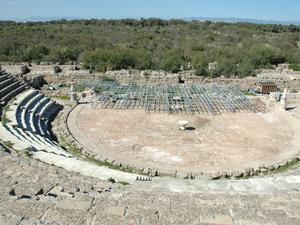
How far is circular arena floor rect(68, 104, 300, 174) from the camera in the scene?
1581 cm

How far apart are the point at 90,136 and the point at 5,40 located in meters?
37.4

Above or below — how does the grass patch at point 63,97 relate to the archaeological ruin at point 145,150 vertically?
below

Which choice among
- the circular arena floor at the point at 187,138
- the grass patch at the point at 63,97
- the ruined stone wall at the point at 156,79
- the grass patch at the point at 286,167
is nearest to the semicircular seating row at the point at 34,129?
the circular arena floor at the point at 187,138

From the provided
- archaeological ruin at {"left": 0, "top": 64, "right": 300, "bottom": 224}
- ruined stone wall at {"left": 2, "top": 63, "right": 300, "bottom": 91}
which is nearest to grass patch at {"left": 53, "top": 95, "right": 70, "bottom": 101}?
archaeological ruin at {"left": 0, "top": 64, "right": 300, "bottom": 224}

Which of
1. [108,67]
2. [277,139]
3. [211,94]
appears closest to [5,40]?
[108,67]

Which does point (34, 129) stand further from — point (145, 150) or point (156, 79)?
point (156, 79)

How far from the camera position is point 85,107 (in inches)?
939

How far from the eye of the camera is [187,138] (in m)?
18.4

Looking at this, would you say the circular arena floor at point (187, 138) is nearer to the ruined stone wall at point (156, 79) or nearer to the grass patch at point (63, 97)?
the grass patch at point (63, 97)

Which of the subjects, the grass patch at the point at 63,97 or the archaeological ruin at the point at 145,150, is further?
the grass patch at the point at 63,97

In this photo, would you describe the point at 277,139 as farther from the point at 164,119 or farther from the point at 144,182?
the point at 144,182

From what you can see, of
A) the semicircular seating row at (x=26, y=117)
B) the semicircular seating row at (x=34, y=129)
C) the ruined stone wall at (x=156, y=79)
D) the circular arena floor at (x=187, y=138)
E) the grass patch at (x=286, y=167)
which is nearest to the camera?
the semicircular seating row at (x=34, y=129)

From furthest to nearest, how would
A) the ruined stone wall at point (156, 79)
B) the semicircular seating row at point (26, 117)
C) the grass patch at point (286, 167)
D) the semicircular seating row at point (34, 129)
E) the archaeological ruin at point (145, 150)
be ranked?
the ruined stone wall at point (156, 79) < the semicircular seating row at point (26, 117) < the grass patch at point (286, 167) < the semicircular seating row at point (34, 129) < the archaeological ruin at point (145, 150)

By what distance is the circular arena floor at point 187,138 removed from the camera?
51.9 ft
